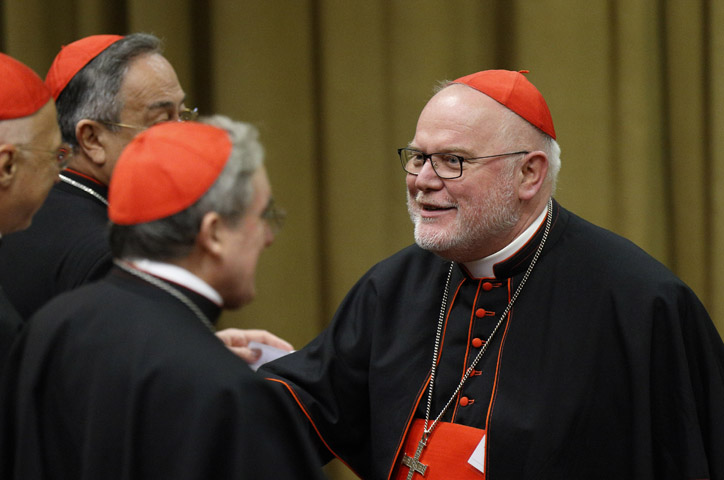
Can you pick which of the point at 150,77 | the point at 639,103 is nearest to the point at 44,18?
the point at 150,77

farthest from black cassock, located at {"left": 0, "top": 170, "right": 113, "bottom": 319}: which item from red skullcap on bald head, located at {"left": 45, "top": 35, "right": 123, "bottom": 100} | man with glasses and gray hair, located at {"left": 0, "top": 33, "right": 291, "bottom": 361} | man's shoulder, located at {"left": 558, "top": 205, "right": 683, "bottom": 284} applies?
man's shoulder, located at {"left": 558, "top": 205, "right": 683, "bottom": 284}

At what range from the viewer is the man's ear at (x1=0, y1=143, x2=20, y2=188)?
1.93m

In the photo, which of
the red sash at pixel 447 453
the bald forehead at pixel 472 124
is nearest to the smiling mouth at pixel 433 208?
the bald forehead at pixel 472 124

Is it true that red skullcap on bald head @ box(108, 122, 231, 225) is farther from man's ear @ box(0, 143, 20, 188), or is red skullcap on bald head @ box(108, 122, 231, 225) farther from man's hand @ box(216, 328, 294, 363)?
man's hand @ box(216, 328, 294, 363)

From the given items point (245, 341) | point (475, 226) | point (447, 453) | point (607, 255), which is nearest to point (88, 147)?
point (245, 341)

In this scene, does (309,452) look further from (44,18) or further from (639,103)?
(44,18)

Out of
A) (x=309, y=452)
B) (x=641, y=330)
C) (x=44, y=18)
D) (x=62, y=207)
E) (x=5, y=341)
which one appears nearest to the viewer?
(x=309, y=452)

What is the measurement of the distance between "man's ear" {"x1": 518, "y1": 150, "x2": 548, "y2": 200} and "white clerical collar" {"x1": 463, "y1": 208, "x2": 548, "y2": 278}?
0.09 m

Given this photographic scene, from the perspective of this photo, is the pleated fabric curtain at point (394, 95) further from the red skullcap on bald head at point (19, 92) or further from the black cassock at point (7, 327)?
the black cassock at point (7, 327)

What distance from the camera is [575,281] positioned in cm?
250

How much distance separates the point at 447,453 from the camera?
2.44 metres

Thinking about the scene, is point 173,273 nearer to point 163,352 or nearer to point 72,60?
point 163,352

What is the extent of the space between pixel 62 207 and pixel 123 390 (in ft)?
3.70

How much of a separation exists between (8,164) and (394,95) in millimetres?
2599
